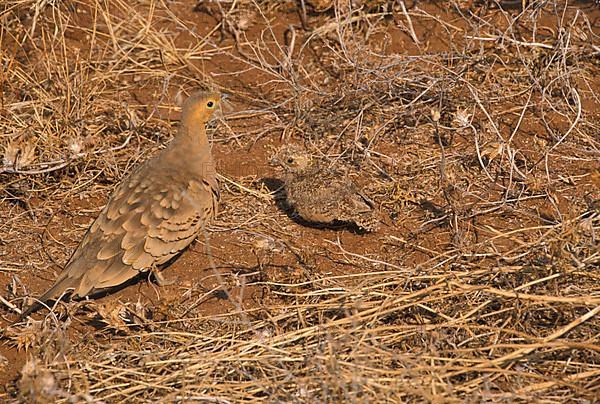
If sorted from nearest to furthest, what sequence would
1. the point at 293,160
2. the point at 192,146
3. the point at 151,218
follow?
the point at 151,218, the point at 192,146, the point at 293,160

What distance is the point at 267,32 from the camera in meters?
7.05

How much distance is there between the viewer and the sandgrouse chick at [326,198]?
16.0ft

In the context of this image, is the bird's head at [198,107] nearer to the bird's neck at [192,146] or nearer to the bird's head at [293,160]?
the bird's neck at [192,146]

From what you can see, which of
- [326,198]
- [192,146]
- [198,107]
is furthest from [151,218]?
[326,198]

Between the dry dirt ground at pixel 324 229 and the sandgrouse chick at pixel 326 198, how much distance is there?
0.15 metres

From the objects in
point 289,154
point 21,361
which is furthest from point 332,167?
point 21,361

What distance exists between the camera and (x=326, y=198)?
4.91 metres

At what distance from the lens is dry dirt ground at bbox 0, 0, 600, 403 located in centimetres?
397

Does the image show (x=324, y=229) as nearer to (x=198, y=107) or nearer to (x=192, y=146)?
(x=192, y=146)

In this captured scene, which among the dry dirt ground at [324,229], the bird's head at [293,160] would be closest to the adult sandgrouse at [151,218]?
the dry dirt ground at [324,229]

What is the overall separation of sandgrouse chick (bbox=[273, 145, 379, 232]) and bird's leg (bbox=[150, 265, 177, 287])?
2.57 ft

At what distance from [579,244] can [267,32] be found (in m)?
3.39

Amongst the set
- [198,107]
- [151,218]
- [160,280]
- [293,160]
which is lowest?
[160,280]

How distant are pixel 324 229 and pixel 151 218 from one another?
3.19 feet
